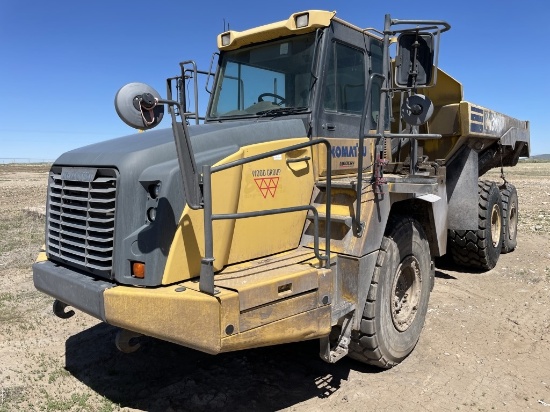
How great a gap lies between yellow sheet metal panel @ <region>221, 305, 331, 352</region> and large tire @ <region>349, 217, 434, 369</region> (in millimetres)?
597

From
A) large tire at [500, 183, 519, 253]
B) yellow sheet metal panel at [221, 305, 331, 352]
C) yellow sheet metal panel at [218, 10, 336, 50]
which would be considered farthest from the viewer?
large tire at [500, 183, 519, 253]

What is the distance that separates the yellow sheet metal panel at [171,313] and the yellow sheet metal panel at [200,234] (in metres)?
0.14

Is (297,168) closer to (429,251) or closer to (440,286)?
(429,251)

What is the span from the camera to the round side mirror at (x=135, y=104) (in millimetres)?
2689

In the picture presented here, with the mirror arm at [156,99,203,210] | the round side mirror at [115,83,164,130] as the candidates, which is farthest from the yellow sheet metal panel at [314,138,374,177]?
the round side mirror at [115,83,164,130]

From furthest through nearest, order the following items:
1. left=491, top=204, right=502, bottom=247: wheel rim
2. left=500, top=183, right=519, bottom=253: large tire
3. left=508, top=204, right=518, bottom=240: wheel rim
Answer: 1. left=508, top=204, right=518, bottom=240: wheel rim
2. left=500, top=183, right=519, bottom=253: large tire
3. left=491, top=204, right=502, bottom=247: wheel rim

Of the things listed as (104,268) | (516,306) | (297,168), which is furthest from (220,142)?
(516,306)

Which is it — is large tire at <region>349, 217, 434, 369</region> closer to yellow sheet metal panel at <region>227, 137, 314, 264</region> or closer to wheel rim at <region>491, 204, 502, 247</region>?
yellow sheet metal panel at <region>227, 137, 314, 264</region>

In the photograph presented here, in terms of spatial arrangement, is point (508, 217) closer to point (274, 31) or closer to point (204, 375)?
point (274, 31)

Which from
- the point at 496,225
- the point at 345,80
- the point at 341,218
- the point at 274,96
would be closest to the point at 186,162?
the point at 341,218

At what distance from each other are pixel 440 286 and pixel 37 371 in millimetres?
4733

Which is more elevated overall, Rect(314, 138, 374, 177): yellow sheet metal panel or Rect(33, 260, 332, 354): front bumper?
Rect(314, 138, 374, 177): yellow sheet metal panel

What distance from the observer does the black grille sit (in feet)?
9.77

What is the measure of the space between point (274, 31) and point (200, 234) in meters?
1.97
